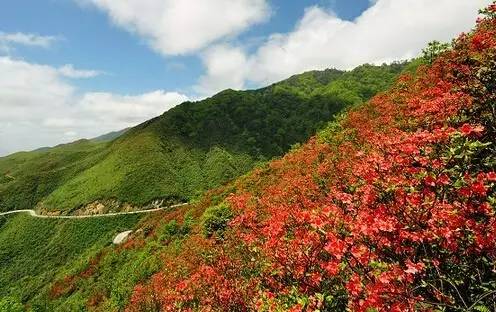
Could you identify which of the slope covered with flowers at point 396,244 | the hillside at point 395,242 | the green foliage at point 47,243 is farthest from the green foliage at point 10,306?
the slope covered with flowers at point 396,244

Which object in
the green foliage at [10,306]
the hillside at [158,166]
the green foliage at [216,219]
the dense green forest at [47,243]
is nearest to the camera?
the green foliage at [216,219]

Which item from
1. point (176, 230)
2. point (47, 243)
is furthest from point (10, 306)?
point (47, 243)

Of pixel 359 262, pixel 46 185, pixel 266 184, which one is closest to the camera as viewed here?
pixel 359 262

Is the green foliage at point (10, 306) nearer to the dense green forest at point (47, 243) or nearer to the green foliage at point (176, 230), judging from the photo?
the green foliage at point (176, 230)

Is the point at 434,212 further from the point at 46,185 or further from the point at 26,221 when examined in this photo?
the point at 46,185

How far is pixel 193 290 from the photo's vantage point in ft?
56.2

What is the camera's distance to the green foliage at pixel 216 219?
33.3 metres

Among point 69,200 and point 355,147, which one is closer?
point 355,147

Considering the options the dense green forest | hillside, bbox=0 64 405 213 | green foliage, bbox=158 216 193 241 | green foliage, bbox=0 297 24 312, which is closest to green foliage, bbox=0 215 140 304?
the dense green forest

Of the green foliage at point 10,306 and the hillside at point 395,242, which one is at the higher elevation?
the hillside at point 395,242

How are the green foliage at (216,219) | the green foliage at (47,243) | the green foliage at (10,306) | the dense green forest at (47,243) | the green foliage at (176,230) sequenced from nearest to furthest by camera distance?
the green foliage at (216,219) < the green foliage at (176,230) < the green foliage at (10,306) < the dense green forest at (47,243) < the green foliage at (47,243)

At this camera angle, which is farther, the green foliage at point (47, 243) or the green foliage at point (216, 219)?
the green foliage at point (47, 243)

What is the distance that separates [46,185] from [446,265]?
595ft

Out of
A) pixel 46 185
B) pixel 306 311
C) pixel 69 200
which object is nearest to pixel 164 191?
pixel 69 200
